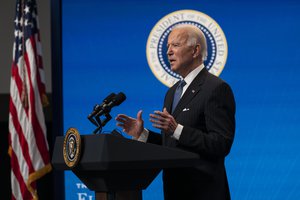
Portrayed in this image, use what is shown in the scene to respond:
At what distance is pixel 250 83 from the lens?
15.0 ft

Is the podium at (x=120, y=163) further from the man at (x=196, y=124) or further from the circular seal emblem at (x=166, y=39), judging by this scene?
the circular seal emblem at (x=166, y=39)

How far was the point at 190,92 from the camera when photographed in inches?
97.4

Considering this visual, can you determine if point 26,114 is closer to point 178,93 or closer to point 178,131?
point 178,93

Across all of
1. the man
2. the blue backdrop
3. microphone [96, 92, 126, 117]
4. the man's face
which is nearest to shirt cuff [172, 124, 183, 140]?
the man

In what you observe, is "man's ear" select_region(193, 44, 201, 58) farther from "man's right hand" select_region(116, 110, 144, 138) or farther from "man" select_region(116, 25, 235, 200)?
"man's right hand" select_region(116, 110, 144, 138)

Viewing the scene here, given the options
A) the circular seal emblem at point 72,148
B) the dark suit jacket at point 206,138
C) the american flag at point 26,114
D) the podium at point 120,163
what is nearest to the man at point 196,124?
the dark suit jacket at point 206,138

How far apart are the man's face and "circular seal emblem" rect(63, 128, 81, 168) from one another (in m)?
0.65

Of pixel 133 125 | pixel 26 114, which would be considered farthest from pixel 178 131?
pixel 26 114

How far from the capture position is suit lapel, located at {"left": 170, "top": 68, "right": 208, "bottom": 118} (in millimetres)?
2457

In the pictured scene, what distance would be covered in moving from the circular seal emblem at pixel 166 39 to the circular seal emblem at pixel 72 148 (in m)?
2.48

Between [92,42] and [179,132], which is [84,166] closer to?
[179,132]

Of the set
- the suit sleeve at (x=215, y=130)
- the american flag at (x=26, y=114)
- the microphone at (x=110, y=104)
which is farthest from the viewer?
the american flag at (x=26, y=114)

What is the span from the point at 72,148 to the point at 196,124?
61 centimetres

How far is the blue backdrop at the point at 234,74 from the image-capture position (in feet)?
14.8
